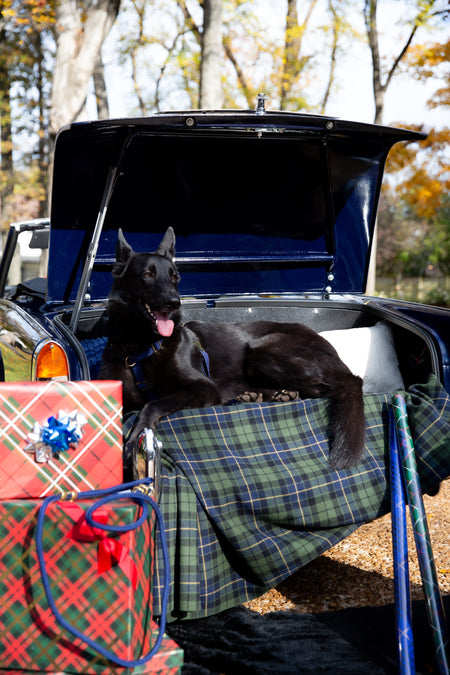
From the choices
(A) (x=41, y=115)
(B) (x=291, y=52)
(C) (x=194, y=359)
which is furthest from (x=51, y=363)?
(A) (x=41, y=115)

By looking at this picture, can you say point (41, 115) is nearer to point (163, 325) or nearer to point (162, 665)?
point (163, 325)

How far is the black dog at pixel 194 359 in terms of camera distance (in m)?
2.70

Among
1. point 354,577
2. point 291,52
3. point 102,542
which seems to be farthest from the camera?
point 291,52

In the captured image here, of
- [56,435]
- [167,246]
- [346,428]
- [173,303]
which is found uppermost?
[167,246]

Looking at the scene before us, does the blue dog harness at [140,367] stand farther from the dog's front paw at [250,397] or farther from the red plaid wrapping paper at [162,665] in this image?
the red plaid wrapping paper at [162,665]

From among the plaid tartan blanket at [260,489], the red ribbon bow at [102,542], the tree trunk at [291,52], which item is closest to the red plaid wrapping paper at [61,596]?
the red ribbon bow at [102,542]

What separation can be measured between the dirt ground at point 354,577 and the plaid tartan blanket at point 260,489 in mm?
299

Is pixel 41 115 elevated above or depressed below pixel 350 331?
above

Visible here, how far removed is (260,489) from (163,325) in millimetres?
1009

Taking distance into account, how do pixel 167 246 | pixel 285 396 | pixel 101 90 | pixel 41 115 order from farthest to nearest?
1. pixel 41 115
2. pixel 101 90
3. pixel 285 396
4. pixel 167 246

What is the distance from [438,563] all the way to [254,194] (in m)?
2.19

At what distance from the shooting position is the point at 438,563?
295 centimetres

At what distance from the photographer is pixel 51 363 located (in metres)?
Answer: 2.52

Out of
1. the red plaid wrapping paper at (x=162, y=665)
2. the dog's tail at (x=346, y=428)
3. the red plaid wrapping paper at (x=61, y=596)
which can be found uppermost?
the dog's tail at (x=346, y=428)
